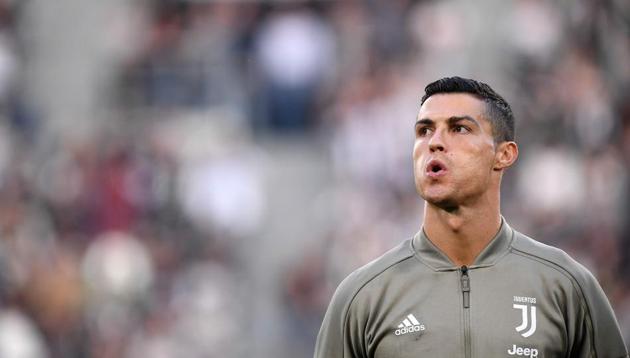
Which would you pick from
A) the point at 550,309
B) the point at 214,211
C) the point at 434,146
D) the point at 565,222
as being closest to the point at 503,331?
the point at 550,309

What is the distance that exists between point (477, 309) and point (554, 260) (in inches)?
12.4

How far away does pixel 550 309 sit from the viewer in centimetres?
507

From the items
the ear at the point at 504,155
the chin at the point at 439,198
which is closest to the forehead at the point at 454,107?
the ear at the point at 504,155

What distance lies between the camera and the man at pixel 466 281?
5.07 meters

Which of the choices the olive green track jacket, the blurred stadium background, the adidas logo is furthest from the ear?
the blurred stadium background

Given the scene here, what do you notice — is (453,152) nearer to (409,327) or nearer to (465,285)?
(465,285)

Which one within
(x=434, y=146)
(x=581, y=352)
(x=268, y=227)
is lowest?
(x=268, y=227)

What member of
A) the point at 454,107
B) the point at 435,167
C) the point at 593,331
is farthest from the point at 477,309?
the point at 454,107

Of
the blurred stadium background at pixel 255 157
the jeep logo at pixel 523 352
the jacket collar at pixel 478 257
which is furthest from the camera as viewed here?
the blurred stadium background at pixel 255 157

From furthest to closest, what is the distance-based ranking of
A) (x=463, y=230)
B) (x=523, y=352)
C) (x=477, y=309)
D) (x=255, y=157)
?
(x=255, y=157) → (x=463, y=230) → (x=477, y=309) → (x=523, y=352)

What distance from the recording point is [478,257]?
5.21 m

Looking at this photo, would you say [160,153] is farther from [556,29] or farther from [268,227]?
[556,29]

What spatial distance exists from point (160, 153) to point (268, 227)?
4.28 ft

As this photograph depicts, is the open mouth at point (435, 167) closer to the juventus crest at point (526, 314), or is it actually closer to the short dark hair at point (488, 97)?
the short dark hair at point (488, 97)
